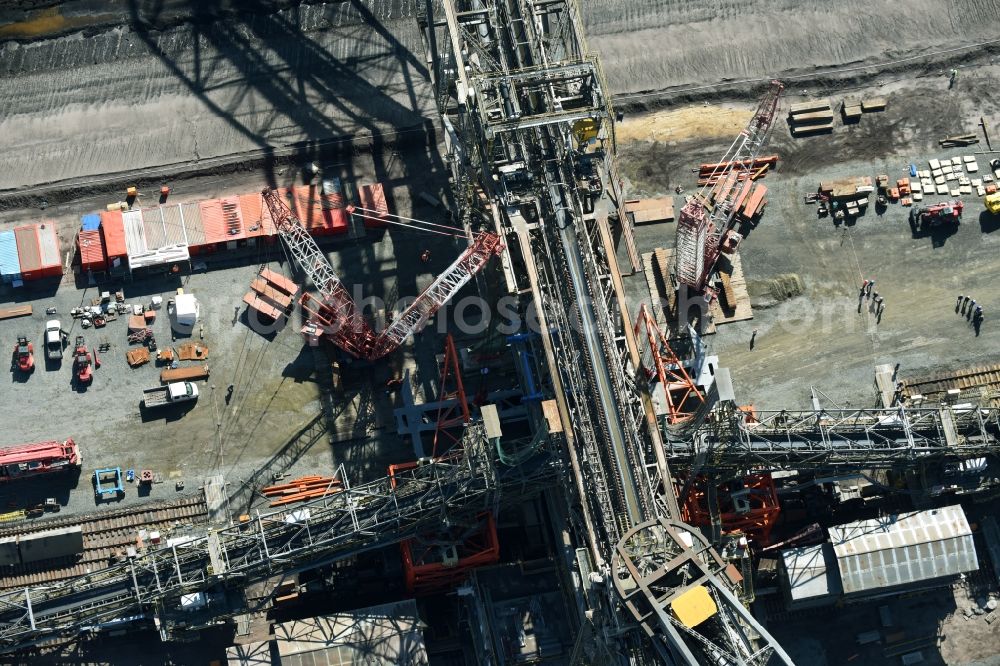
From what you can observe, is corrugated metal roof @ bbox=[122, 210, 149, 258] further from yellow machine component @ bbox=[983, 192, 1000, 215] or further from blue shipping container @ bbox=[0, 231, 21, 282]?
yellow machine component @ bbox=[983, 192, 1000, 215]

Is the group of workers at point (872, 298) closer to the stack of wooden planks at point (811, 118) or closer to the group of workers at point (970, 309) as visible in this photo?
the group of workers at point (970, 309)

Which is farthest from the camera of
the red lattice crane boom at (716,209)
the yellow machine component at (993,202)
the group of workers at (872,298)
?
the yellow machine component at (993,202)

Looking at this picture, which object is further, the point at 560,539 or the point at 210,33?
the point at 210,33

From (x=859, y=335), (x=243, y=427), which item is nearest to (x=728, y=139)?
(x=859, y=335)

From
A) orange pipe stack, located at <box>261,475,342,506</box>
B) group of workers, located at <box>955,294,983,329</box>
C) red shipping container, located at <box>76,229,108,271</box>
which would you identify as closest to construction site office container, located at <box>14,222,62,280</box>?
red shipping container, located at <box>76,229,108,271</box>

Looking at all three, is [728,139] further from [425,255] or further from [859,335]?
[425,255]

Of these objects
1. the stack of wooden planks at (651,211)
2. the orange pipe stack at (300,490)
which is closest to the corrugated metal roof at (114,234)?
the orange pipe stack at (300,490)
